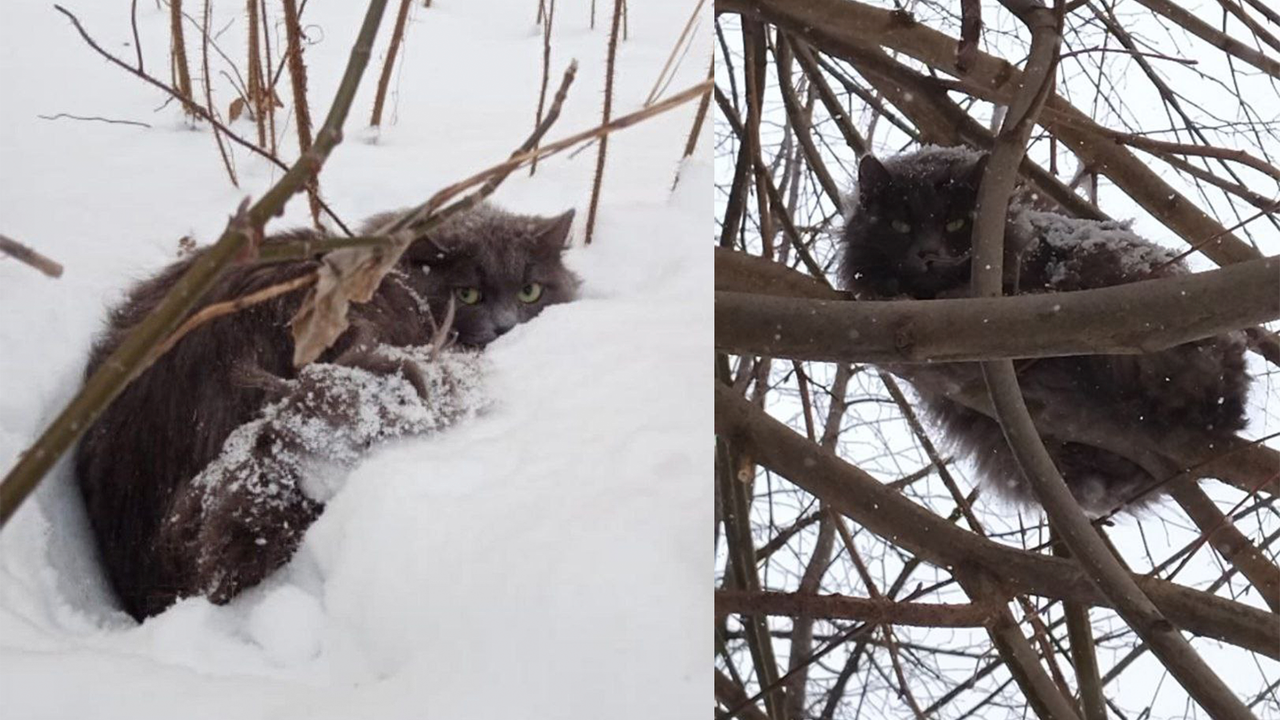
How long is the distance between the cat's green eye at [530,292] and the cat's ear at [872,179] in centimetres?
58

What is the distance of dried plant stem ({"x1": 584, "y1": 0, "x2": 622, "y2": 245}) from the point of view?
105 centimetres

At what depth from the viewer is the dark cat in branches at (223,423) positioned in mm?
909

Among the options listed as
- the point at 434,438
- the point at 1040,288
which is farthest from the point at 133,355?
the point at 1040,288

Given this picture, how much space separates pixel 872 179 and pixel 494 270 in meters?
0.62

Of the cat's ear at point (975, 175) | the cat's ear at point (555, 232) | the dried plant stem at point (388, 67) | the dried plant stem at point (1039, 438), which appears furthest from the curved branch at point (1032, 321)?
the cat's ear at point (975, 175)

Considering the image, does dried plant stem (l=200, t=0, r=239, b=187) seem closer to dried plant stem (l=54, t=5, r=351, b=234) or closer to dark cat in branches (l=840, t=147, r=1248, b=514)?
dried plant stem (l=54, t=5, r=351, b=234)

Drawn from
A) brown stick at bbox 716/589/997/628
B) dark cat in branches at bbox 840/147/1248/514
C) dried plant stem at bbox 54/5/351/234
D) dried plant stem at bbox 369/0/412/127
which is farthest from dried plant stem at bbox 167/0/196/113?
dark cat in branches at bbox 840/147/1248/514

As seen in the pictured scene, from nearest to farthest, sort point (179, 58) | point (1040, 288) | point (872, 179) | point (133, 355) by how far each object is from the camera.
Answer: point (133, 355) < point (179, 58) < point (1040, 288) < point (872, 179)

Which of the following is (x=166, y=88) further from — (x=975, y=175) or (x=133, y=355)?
(x=975, y=175)

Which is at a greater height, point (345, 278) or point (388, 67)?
point (388, 67)

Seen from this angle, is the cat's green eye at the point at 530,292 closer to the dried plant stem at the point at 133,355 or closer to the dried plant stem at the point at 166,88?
the dried plant stem at the point at 166,88

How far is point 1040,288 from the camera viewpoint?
134 cm

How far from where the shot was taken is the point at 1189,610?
40.7 inches

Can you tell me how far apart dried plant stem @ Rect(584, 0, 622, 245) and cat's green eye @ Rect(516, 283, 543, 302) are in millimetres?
62
